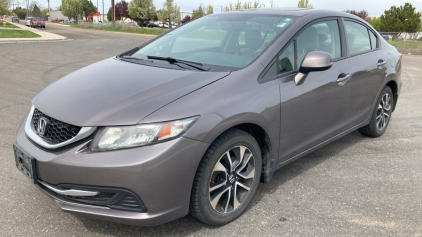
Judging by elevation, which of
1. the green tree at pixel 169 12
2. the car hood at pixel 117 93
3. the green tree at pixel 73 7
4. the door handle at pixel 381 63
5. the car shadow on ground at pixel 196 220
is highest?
the green tree at pixel 73 7

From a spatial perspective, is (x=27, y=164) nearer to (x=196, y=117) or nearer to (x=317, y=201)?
(x=196, y=117)

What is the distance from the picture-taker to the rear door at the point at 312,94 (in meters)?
3.20

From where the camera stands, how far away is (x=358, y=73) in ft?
13.3

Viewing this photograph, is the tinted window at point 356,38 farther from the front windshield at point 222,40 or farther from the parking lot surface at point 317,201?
the parking lot surface at point 317,201

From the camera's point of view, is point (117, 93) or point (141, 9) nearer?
point (117, 93)

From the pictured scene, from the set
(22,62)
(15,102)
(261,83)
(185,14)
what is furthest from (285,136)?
(185,14)

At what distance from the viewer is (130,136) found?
236 cm

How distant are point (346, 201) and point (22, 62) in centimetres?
1062

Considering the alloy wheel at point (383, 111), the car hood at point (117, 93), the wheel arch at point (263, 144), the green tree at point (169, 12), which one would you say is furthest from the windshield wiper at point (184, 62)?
the green tree at point (169, 12)

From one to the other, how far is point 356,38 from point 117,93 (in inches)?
114

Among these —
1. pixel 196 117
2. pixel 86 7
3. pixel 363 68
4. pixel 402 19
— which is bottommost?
pixel 196 117

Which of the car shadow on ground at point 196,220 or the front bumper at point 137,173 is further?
the car shadow on ground at point 196,220

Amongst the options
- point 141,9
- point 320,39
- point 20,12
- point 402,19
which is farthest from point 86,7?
point 320,39

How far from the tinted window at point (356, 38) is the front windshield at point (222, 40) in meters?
0.95
